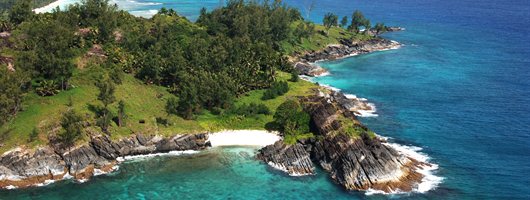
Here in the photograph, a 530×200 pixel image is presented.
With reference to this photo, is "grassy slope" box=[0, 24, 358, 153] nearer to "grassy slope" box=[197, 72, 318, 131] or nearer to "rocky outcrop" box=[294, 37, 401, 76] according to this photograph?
"grassy slope" box=[197, 72, 318, 131]

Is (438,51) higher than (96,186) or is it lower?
higher

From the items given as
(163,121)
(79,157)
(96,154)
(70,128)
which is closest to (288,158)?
(163,121)

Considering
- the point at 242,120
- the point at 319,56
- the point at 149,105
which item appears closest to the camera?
the point at 242,120

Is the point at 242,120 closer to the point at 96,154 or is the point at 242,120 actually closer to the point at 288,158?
the point at 288,158

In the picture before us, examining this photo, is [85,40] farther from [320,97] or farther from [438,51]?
[438,51]

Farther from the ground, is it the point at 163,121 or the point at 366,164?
the point at 163,121

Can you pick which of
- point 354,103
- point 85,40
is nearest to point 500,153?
point 354,103
